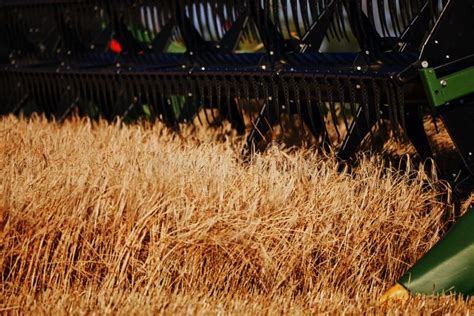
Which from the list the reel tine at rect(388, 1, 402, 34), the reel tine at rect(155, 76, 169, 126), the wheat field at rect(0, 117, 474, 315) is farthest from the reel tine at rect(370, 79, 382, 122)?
the reel tine at rect(155, 76, 169, 126)

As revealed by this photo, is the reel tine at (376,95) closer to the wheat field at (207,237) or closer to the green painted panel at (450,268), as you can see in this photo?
the wheat field at (207,237)

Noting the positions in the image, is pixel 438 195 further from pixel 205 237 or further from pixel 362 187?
pixel 205 237

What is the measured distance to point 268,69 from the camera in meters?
5.16

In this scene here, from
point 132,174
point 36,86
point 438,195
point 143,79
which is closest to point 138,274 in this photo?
point 132,174

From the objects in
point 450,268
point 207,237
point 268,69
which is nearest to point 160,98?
point 268,69

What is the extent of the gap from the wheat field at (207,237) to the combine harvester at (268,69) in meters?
0.29

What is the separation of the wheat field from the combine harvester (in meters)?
0.29

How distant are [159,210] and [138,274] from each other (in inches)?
10.6

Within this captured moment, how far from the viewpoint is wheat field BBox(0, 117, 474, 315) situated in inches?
135

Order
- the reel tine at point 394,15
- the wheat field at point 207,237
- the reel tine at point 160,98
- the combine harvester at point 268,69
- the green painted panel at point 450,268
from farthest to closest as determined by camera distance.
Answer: the reel tine at point 160,98 < the reel tine at point 394,15 < the combine harvester at point 268,69 < the green painted panel at point 450,268 < the wheat field at point 207,237

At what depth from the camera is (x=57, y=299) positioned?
336 centimetres

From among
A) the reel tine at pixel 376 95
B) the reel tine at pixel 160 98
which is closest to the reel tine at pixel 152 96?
the reel tine at pixel 160 98

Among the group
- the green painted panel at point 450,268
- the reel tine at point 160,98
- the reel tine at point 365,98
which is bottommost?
the green painted panel at point 450,268

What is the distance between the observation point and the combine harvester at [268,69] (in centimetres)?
411
